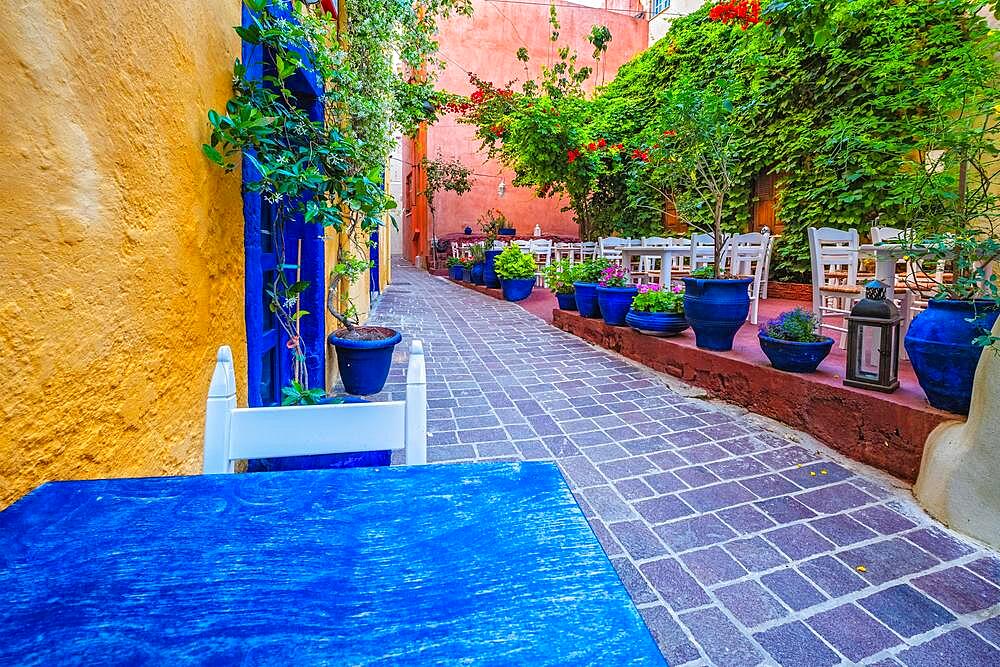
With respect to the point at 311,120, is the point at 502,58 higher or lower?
higher

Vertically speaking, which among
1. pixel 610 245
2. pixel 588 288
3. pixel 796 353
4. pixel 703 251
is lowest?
pixel 796 353

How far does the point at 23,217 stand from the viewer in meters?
0.93

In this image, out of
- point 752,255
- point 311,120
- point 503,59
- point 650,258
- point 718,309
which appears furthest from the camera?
point 503,59

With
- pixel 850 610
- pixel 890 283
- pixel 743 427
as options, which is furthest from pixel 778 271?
pixel 850 610

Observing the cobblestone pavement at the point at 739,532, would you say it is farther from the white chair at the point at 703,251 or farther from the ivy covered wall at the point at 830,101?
the ivy covered wall at the point at 830,101

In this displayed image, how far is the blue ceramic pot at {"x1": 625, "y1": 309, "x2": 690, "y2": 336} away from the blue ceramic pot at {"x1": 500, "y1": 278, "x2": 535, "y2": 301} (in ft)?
15.0

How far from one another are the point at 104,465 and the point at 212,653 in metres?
0.90

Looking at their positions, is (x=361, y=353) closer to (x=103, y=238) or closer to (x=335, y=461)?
(x=335, y=461)

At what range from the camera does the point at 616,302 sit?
5.71 meters

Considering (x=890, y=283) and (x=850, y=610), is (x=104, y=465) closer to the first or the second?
(x=850, y=610)

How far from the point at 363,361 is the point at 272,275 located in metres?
0.93

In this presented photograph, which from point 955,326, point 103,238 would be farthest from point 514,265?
point 103,238

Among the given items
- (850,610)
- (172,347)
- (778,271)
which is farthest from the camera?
(778,271)

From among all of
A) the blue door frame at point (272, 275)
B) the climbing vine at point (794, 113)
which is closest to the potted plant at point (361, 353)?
the blue door frame at point (272, 275)
